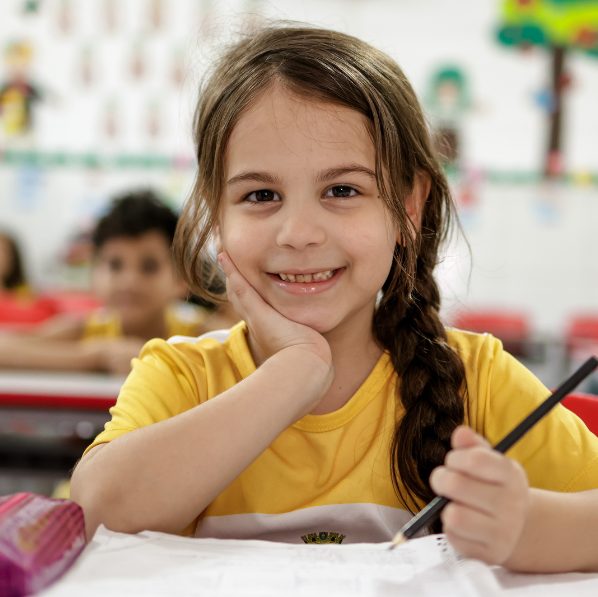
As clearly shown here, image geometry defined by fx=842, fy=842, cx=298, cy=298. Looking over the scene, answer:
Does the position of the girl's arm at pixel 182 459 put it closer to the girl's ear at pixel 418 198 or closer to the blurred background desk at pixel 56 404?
the girl's ear at pixel 418 198

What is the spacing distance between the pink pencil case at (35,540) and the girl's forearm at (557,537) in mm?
350

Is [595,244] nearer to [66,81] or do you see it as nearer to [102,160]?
[102,160]

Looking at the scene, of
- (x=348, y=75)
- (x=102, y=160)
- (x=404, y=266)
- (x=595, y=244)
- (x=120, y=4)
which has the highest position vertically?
(x=120, y=4)

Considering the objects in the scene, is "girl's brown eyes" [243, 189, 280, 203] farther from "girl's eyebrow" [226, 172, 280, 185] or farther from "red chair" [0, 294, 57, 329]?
"red chair" [0, 294, 57, 329]

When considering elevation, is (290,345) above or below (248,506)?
above

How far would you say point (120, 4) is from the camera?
4406mm

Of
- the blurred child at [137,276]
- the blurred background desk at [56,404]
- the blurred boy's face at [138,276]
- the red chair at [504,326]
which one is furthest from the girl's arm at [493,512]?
the red chair at [504,326]

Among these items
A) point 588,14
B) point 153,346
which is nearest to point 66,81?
point 588,14

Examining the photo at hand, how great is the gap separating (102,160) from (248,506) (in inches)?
147

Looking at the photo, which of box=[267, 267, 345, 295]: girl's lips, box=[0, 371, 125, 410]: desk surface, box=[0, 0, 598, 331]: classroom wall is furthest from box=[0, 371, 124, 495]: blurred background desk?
box=[0, 0, 598, 331]: classroom wall

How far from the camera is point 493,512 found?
2.13ft

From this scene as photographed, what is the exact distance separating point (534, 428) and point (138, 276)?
1.87 meters

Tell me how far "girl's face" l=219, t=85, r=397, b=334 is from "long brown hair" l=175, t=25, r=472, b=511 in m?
0.02

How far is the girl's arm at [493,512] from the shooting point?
635 millimetres
